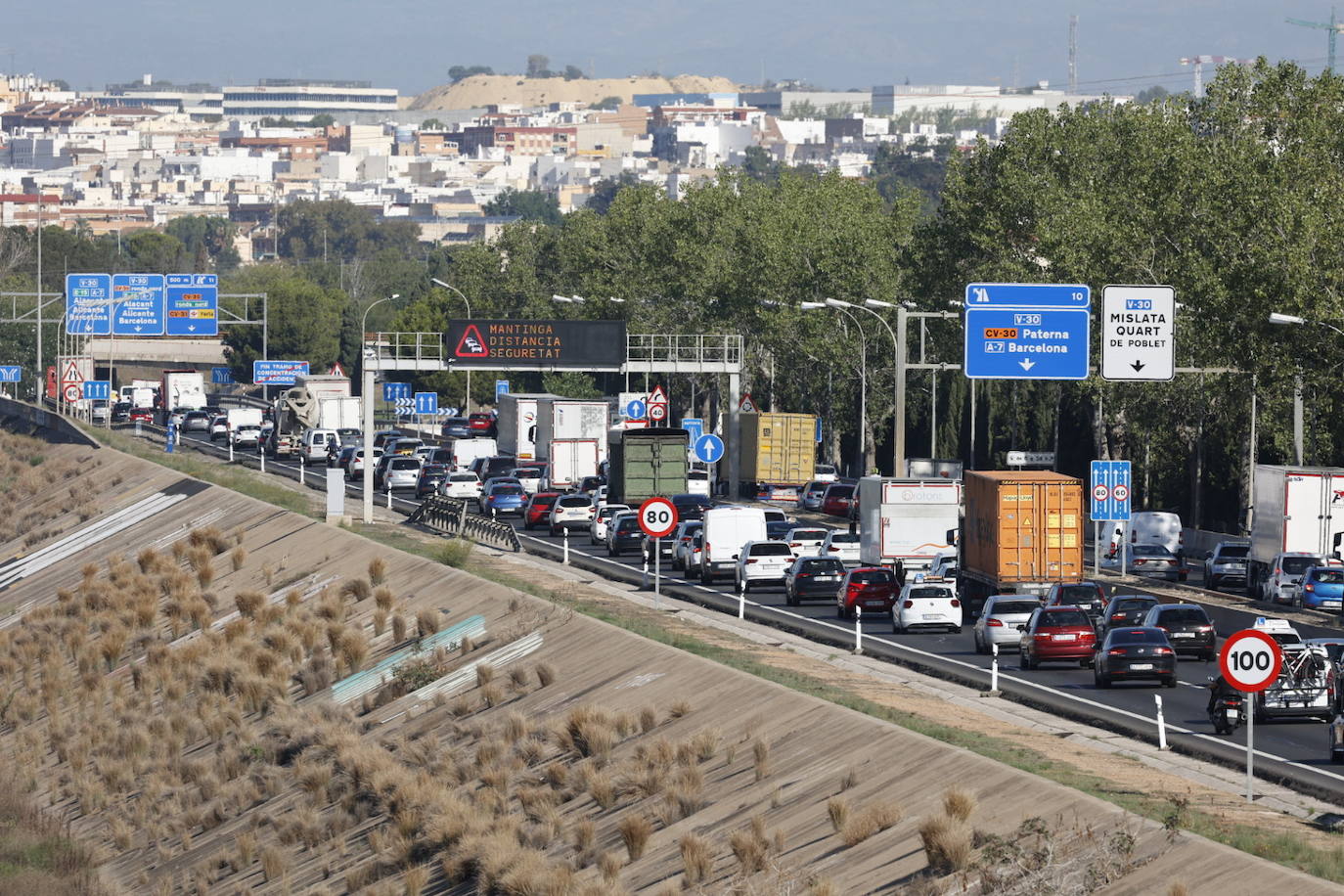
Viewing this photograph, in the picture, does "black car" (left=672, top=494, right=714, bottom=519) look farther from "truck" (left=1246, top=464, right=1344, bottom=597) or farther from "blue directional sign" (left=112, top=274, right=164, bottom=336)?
"blue directional sign" (left=112, top=274, right=164, bottom=336)

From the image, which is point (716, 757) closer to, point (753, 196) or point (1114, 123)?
point (1114, 123)

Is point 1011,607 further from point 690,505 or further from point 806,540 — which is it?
point 690,505

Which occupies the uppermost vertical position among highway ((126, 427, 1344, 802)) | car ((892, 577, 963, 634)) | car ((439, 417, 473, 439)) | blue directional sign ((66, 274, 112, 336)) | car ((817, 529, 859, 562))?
blue directional sign ((66, 274, 112, 336))

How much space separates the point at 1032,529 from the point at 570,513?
24.0 meters

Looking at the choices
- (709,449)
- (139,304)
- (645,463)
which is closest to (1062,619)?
(709,449)

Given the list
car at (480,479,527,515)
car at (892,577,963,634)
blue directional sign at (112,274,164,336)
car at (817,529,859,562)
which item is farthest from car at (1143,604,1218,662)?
blue directional sign at (112,274,164,336)

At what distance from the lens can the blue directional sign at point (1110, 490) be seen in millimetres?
52781

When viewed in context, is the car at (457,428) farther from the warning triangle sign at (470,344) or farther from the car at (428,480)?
the warning triangle sign at (470,344)

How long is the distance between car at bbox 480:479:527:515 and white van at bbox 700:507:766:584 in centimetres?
1980

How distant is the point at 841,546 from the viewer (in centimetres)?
5634

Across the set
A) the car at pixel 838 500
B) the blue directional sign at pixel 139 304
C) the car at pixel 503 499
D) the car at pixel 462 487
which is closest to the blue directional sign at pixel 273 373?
the blue directional sign at pixel 139 304

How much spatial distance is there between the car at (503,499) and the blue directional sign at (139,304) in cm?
4736

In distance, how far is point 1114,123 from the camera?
82.7 meters

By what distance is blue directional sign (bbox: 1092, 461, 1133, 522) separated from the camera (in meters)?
52.8
